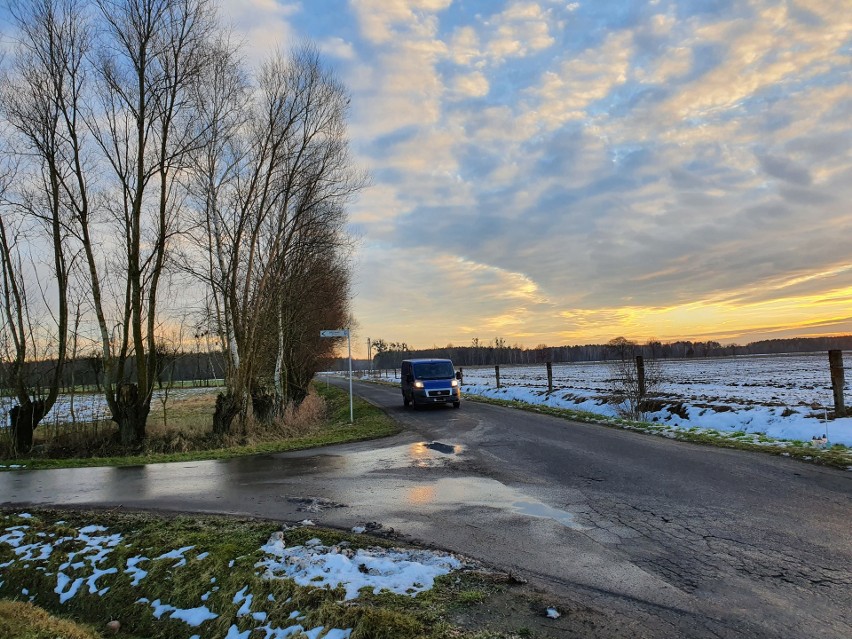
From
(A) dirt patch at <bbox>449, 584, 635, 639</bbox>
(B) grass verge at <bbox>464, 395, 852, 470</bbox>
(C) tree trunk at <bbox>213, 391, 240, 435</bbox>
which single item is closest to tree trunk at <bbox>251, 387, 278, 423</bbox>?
(C) tree trunk at <bbox>213, 391, 240, 435</bbox>

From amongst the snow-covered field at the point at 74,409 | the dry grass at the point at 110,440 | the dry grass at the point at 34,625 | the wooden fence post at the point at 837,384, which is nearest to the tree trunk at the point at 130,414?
the dry grass at the point at 110,440

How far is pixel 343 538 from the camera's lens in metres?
5.55

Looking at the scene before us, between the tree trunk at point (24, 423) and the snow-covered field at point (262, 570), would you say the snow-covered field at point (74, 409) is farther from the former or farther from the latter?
the snow-covered field at point (262, 570)

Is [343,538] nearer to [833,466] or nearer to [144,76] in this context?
[833,466]

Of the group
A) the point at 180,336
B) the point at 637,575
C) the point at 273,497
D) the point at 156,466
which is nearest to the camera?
the point at 637,575

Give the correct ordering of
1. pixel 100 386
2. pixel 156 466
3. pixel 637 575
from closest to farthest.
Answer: pixel 637 575, pixel 156 466, pixel 100 386

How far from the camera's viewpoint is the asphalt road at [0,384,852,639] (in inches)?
154

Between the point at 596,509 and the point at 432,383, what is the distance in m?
15.8

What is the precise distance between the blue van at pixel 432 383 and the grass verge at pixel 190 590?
15628 mm

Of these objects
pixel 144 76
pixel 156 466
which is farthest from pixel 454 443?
pixel 144 76

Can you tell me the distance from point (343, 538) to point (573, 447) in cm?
719

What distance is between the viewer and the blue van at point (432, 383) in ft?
72.3

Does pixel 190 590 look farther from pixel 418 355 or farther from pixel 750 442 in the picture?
pixel 418 355

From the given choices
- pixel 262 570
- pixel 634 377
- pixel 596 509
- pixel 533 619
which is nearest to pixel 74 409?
pixel 262 570
